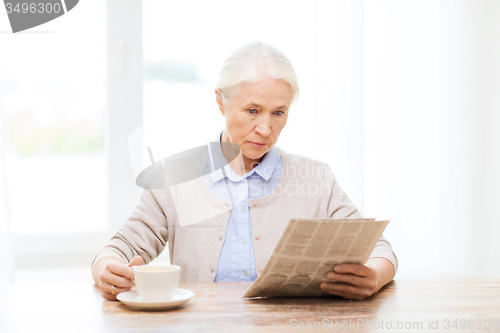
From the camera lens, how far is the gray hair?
1.39m

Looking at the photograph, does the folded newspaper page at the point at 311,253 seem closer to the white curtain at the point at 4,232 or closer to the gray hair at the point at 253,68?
the gray hair at the point at 253,68

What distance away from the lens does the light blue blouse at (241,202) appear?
4.54ft

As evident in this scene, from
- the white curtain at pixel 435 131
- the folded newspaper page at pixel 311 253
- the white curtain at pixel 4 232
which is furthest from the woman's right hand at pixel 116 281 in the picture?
the white curtain at pixel 435 131

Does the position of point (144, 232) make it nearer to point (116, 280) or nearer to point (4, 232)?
point (116, 280)

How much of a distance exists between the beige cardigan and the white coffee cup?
0.43 meters

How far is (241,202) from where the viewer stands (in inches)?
56.7

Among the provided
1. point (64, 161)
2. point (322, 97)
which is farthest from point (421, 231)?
point (64, 161)

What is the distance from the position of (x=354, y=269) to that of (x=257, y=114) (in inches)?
23.9

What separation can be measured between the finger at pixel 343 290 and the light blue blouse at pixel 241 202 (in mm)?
426

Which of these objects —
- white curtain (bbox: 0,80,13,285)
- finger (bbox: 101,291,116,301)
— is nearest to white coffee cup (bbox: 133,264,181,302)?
finger (bbox: 101,291,116,301)

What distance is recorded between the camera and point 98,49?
2244mm

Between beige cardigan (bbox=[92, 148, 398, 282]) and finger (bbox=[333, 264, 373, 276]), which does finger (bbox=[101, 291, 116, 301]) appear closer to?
beige cardigan (bbox=[92, 148, 398, 282])

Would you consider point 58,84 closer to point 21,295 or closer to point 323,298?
point 21,295

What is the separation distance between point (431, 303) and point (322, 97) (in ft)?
5.03
